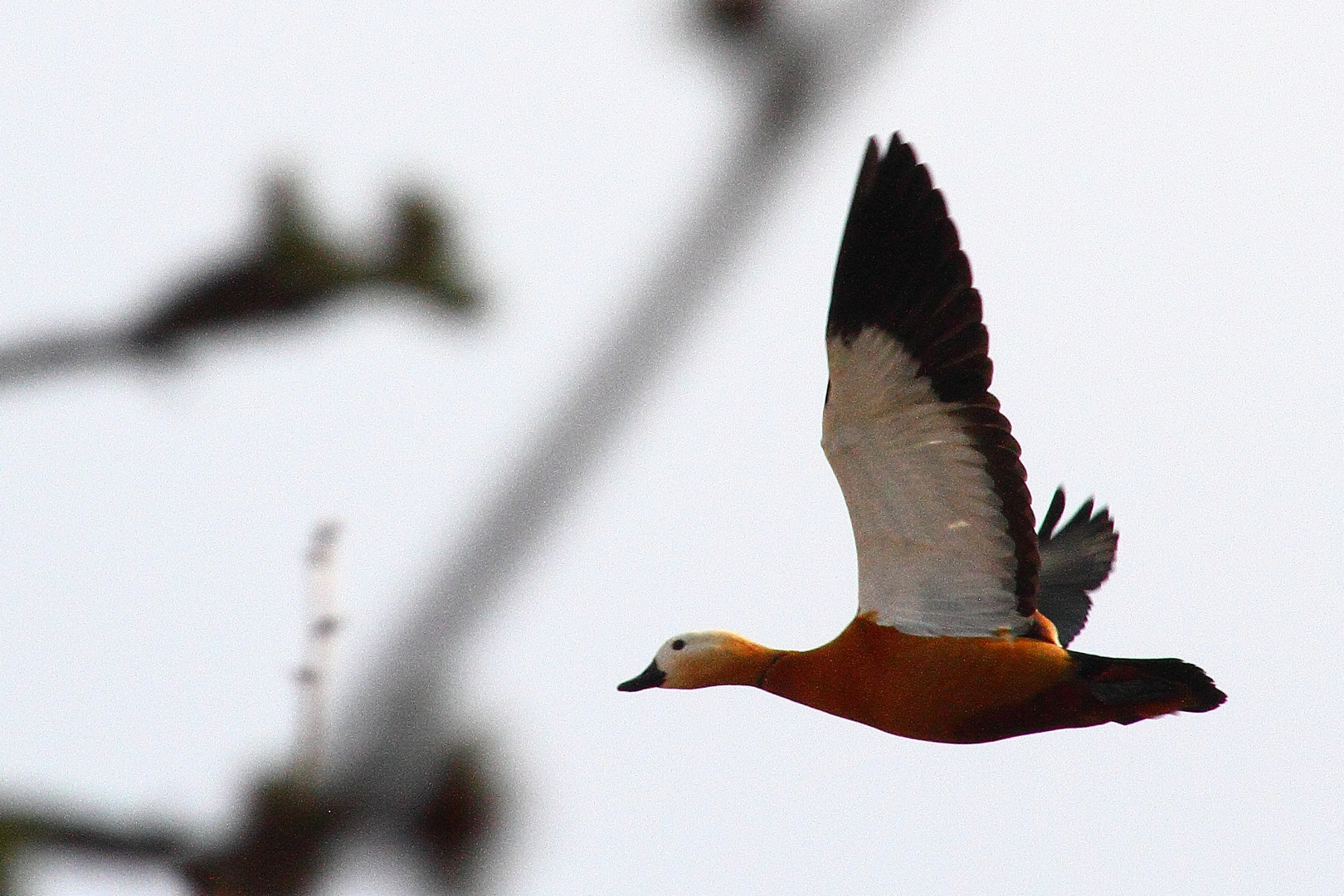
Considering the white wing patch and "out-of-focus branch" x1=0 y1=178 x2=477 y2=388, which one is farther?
the white wing patch

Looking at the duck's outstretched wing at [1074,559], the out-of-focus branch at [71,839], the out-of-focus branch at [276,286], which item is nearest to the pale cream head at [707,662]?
the duck's outstretched wing at [1074,559]

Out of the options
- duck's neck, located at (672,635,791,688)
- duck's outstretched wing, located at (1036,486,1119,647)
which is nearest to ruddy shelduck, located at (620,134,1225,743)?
duck's neck, located at (672,635,791,688)

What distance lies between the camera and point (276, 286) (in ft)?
3.47

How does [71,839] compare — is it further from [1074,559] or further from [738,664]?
[1074,559]

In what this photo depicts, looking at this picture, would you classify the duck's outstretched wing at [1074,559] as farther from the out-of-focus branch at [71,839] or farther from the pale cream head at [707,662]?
the out-of-focus branch at [71,839]

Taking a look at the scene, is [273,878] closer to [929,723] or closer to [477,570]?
[477,570]

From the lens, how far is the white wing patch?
5.13m

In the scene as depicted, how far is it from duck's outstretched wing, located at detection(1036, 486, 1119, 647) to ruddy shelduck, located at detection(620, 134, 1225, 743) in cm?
165

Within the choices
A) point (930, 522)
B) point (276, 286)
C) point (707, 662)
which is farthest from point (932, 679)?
point (276, 286)

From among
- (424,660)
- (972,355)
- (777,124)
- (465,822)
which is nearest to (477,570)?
(424,660)

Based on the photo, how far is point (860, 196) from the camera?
5.14 m

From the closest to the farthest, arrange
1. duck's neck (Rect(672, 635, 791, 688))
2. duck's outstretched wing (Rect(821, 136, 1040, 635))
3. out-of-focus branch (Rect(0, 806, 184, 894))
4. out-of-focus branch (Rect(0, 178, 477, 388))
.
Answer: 1. out-of-focus branch (Rect(0, 806, 184, 894))
2. out-of-focus branch (Rect(0, 178, 477, 388))
3. duck's outstretched wing (Rect(821, 136, 1040, 635))
4. duck's neck (Rect(672, 635, 791, 688))

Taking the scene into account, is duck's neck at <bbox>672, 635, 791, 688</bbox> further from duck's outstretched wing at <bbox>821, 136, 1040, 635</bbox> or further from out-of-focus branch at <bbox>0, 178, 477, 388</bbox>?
out-of-focus branch at <bbox>0, 178, 477, 388</bbox>

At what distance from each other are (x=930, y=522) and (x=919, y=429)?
36cm
